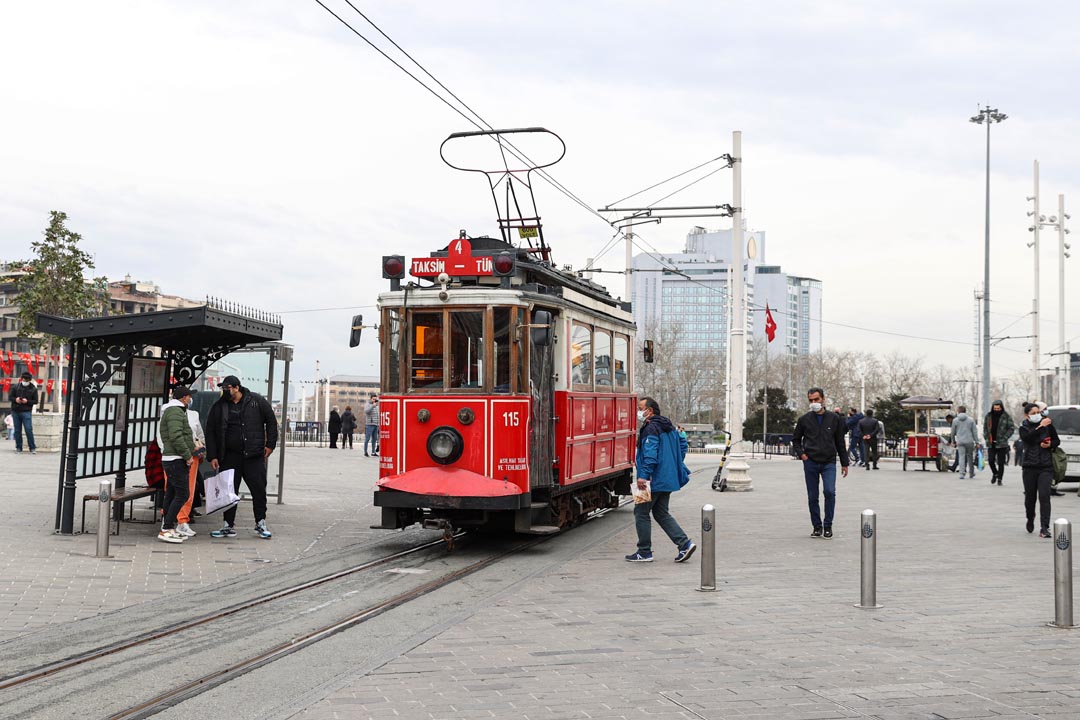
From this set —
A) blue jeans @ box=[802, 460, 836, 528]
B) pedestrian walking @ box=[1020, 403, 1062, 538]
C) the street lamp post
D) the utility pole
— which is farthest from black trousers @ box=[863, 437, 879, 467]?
blue jeans @ box=[802, 460, 836, 528]

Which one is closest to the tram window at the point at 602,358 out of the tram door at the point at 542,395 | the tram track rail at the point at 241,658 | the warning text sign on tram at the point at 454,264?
the tram door at the point at 542,395

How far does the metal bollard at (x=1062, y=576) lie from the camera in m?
8.02

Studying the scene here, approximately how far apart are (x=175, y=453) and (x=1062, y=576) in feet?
29.8

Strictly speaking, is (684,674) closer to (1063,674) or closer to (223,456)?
(1063,674)

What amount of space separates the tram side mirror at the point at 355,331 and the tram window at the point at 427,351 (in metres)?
0.70

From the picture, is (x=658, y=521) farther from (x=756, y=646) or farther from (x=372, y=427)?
(x=372, y=427)

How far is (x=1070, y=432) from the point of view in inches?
915

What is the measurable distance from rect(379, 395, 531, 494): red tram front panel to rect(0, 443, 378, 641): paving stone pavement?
1452 mm

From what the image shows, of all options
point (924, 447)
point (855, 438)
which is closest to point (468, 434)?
point (924, 447)

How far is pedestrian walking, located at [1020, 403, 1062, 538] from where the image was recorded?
44.9 feet

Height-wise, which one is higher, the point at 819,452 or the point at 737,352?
the point at 737,352

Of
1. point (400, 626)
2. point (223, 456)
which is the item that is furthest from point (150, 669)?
point (223, 456)

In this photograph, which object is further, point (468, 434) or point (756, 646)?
point (468, 434)

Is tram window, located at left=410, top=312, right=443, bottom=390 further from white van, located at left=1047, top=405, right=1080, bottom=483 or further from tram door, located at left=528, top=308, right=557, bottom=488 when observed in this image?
white van, located at left=1047, top=405, right=1080, bottom=483
